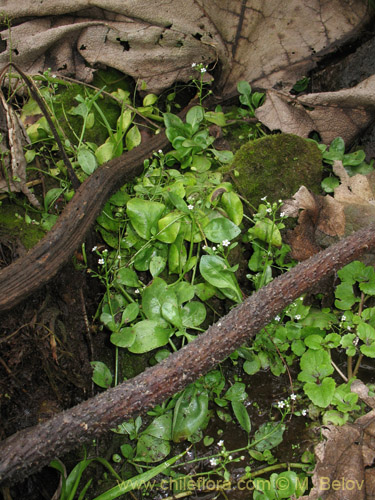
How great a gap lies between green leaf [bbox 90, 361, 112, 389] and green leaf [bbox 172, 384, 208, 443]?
1.18ft

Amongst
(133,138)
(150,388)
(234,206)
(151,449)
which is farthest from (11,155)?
(151,449)

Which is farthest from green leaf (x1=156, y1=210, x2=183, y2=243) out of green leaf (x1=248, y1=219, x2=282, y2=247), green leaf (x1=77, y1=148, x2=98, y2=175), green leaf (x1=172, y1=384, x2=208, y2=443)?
green leaf (x1=172, y1=384, x2=208, y2=443)

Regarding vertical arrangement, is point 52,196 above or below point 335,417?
above

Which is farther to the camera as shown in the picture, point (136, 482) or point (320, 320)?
point (320, 320)

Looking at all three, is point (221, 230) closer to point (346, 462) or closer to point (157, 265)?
point (157, 265)

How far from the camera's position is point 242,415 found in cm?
205

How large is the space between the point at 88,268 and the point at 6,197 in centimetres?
63

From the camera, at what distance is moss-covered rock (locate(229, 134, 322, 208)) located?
2.51 meters

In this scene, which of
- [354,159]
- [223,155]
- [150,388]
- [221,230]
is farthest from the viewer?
[354,159]

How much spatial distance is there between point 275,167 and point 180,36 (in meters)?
1.12

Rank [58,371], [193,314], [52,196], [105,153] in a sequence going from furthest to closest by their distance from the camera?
[105,153], [52,196], [193,314], [58,371]

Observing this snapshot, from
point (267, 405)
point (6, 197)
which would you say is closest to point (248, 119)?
point (6, 197)

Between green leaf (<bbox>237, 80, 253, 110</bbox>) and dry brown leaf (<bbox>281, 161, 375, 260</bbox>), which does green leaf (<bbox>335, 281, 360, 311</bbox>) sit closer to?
dry brown leaf (<bbox>281, 161, 375, 260</bbox>)

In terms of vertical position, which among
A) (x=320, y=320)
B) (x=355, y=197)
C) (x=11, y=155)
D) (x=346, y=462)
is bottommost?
(x=346, y=462)
